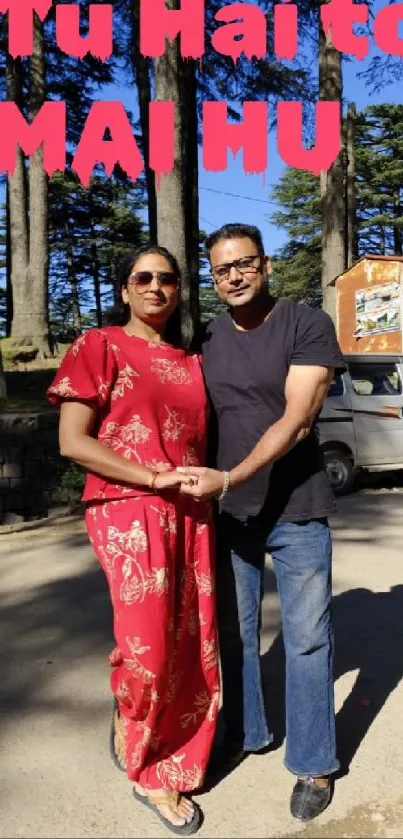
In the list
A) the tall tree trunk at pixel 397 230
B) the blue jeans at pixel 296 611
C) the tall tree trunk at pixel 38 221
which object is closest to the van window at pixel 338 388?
the blue jeans at pixel 296 611

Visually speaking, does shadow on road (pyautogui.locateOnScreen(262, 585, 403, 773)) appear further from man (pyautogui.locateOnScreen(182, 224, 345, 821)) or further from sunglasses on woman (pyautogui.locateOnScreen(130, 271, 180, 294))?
sunglasses on woman (pyautogui.locateOnScreen(130, 271, 180, 294))

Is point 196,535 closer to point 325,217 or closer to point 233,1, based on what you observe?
point 325,217

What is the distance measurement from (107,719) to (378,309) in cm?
1450

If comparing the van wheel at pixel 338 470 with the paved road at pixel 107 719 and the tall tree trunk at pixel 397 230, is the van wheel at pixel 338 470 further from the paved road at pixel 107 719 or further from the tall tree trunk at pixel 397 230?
the tall tree trunk at pixel 397 230

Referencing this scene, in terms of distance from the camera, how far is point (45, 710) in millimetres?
3436

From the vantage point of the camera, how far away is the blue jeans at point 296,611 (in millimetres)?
2600

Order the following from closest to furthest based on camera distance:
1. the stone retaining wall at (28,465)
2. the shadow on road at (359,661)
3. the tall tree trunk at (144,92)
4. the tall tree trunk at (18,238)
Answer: the shadow on road at (359,661), the stone retaining wall at (28,465), the tall tree trunk at (18,238), the tall tree trunk at (144,92)

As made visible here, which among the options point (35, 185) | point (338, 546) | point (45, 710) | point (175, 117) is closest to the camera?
point (45, 710)

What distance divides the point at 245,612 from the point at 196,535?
40 centimetres

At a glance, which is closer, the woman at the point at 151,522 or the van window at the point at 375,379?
the woman at the point at 151,522

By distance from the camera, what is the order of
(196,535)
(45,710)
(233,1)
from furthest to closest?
(233,1) → (45,710) → (196,535)

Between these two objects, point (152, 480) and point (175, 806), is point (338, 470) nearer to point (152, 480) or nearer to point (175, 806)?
point (175, 806)

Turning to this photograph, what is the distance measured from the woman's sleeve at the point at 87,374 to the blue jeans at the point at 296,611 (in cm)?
67

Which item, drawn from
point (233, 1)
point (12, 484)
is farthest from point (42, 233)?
point (12, 484)
